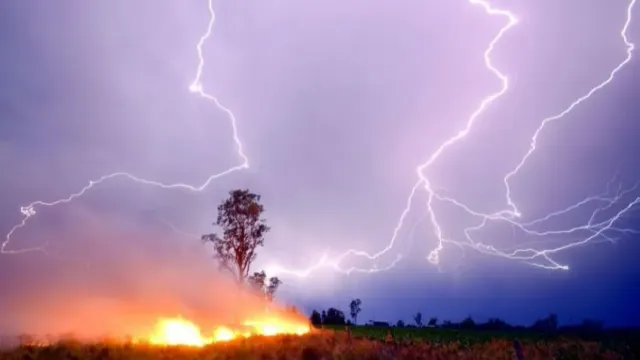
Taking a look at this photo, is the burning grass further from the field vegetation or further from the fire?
the fire

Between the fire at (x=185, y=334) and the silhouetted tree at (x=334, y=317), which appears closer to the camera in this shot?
the fire at (x=185, y=334)

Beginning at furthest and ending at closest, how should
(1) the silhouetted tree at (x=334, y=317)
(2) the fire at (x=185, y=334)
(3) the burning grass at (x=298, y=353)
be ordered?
(1) the silhouetted tree at (x=334, y=317), (2) the fire at (x=185, y=334), (3) the burning grass at (x=298, y=353)

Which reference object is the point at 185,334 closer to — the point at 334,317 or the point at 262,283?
the point at 262,283

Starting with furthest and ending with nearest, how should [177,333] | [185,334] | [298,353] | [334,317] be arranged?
[334,317]
[185,334]
[177,333]
[298,353]

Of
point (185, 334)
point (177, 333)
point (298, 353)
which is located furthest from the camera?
point (185, 334)

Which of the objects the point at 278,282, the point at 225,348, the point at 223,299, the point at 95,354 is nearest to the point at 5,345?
the point at 95,354

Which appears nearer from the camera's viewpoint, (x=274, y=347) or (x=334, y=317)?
(x=274, y=347)

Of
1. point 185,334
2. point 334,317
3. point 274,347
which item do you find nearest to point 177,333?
Answer: point 185,334

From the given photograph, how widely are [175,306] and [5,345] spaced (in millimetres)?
13517

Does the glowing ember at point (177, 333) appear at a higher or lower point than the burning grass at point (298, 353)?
higher

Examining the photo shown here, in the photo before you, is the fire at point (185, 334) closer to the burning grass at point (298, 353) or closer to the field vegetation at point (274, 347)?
the field vegetation at point (274, 347)

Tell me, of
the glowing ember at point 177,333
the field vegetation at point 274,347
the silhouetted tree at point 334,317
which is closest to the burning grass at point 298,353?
the field vegetation at point 274,347

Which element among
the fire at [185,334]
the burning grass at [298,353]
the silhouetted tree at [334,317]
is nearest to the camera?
the burning grass at [298,353]

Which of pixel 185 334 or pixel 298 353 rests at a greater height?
pixel 185 334
